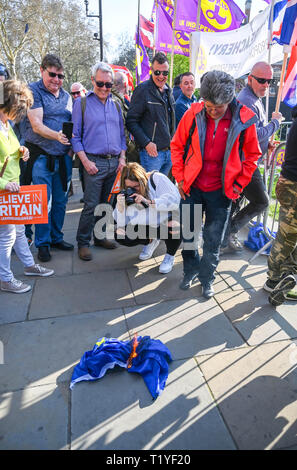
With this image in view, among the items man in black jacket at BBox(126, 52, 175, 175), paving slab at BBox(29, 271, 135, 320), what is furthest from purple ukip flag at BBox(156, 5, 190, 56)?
paving slab at BBox(29, 271, 135, 320)

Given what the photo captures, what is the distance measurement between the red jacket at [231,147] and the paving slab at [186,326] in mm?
1055

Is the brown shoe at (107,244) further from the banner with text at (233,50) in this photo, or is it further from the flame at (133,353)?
the banner with text at (233,50)

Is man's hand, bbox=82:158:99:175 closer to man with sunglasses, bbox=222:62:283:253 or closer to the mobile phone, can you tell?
the mobile phone

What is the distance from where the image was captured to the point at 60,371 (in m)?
2.28

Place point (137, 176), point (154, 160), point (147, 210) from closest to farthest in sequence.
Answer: point (137, 176) < point (147, 210) < point (154, 160)

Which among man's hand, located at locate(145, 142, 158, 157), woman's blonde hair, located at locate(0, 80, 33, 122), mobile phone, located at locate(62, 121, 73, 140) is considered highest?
woman's blonde hair, located at locate(0, 80, 33, 122)

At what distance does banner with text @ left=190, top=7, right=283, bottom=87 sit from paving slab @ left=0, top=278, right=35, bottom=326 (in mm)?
3902

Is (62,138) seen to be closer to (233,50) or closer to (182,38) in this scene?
(233,50)

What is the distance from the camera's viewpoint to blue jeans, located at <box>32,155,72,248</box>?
372cm

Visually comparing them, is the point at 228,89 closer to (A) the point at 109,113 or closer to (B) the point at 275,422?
(A) the point at 109,113

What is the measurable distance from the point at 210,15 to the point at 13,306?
5.90 metres

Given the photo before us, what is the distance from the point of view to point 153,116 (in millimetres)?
3967

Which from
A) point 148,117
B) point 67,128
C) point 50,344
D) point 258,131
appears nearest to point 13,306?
point 50,344
